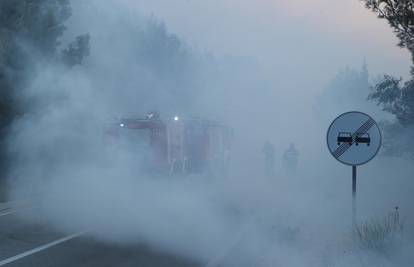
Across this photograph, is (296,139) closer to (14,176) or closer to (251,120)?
(251,120)

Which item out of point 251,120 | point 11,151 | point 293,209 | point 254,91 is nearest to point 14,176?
point 11,151

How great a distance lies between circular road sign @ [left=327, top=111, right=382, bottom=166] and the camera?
7977 millimetres

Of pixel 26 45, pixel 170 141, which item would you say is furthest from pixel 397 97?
pixel 26 45

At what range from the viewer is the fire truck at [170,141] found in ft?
55.5

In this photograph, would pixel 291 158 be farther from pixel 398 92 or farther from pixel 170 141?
pixel 398 92

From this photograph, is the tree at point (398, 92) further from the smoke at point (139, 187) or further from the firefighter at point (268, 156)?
the firefighter at point (268, 156)

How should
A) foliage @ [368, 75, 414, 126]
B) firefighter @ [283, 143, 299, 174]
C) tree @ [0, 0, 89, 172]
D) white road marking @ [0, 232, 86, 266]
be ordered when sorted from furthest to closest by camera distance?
firefighter @ [283, 143, 299, 174] → tree @ [0, 0, 89, 172] → foliage @ [368, 75, 414, 126] → white road marking @ [0, 232, 86, 266]

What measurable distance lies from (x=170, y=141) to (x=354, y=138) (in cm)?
1060

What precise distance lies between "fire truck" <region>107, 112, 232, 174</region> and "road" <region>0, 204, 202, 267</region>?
18.3ft

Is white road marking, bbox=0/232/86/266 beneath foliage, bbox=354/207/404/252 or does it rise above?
beneath

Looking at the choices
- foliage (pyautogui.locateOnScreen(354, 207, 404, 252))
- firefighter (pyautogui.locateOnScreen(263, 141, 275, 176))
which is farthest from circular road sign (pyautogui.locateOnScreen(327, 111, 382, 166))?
firefighter (pyautogui.locateOnScreen(263, 141, 275, 176))

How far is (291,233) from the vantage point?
1050 cm

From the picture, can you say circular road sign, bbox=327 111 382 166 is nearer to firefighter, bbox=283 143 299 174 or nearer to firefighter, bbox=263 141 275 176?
firefighter, bbox=283 143 299 174

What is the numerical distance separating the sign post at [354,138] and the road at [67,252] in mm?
2342
